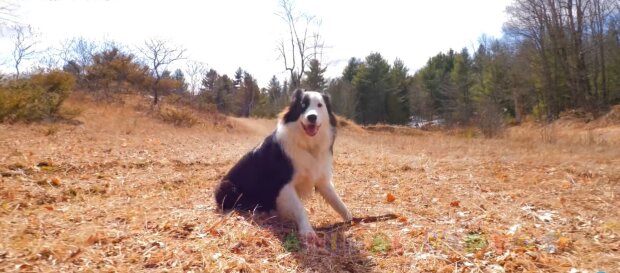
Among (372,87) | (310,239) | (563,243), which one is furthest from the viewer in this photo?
(372,87)

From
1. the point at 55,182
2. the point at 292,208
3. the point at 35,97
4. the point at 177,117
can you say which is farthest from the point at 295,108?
the point at 177,117

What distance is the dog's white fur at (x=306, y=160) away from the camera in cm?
367

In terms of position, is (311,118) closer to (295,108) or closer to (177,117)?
(295,108)

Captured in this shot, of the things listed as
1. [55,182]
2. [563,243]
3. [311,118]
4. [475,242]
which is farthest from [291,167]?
[55,182]

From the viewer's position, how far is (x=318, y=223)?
13.3ft

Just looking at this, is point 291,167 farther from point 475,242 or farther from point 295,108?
point 475,242

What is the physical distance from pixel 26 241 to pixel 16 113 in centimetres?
1253

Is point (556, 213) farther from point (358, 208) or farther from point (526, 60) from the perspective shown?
point (526, 60)

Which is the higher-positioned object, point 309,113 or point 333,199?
point 309,113

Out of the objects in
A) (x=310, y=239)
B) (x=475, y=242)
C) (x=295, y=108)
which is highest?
(x=295, y=108)

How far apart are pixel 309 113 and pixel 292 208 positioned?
3.08ft

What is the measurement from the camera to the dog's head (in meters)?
3.68

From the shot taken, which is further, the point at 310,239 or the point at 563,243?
the point at 310,239

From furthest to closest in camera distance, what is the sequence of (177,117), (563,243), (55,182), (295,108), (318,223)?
(177,117) → (55,182) → (318,223) → (295,108) → (563,243)
